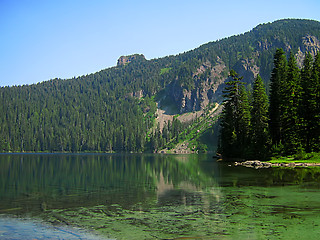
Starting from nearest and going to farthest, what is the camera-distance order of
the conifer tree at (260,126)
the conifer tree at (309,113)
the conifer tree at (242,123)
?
1. the conifer tree at (309,113)
2. the conifer tree at (260,126)
3. the conifer tree at (242,123)

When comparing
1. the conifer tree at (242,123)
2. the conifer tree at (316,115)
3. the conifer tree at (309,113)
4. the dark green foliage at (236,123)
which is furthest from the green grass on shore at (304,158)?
the conifer tree at (242,123)

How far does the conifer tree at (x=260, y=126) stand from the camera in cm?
8081

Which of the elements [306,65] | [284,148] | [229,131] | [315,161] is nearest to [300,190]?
[315,161]

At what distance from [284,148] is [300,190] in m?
44.3

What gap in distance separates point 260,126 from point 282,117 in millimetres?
8331

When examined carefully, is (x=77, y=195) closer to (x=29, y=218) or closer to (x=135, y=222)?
(x=29, y=218)

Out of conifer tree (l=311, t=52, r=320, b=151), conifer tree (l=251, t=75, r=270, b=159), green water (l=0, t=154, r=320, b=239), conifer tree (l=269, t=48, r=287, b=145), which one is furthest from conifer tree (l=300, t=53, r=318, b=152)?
green water (l=0, t=154, r=320, b=239)

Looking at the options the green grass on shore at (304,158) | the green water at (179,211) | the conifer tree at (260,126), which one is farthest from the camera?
the conifer tree at (260,126)

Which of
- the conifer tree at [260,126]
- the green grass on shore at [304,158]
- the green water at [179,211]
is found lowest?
the green water at [179,211]

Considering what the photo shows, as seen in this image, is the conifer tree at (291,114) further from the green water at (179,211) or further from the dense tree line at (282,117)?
the green water at (179,211)

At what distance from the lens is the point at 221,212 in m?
24.1

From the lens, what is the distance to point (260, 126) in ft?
277

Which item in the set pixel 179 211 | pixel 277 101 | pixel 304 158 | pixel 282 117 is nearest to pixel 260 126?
pixel 277 101

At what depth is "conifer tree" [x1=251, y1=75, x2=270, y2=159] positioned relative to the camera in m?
80.8
